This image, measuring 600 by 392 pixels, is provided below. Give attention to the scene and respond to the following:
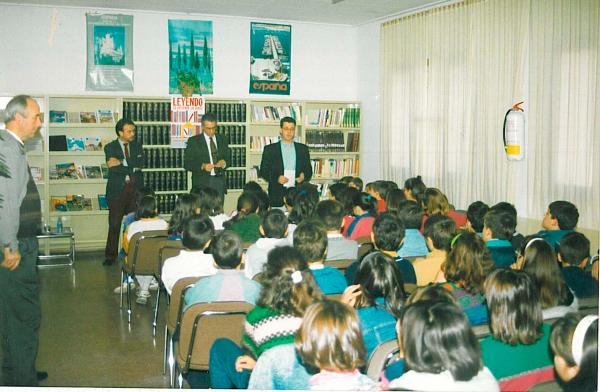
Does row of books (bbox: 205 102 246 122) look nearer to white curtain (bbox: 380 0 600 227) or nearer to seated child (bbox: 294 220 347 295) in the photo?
white curtain (bbox: 380 0 600 227)

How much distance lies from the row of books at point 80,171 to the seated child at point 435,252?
15.9 feet

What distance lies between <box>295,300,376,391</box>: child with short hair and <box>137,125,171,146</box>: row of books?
6238 millimetres

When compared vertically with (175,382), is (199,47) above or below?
above

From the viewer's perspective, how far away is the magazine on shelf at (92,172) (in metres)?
7.34

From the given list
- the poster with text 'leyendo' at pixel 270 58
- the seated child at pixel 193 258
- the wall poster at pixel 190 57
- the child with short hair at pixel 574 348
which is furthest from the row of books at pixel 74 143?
the child with short hair at pixel 574 348

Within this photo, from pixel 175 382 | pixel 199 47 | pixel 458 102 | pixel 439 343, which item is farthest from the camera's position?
pixel 199 47

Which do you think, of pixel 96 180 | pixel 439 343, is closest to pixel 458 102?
pixel 96 180

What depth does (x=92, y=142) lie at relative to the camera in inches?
297

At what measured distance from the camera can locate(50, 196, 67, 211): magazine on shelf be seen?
710 cm

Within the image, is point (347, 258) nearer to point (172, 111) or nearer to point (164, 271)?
point (164, 271)

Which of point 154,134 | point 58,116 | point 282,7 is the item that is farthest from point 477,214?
point 58,116

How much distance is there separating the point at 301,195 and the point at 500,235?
168cm

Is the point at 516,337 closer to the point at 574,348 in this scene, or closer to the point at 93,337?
the point at 574,348

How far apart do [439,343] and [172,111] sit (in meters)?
6.63
